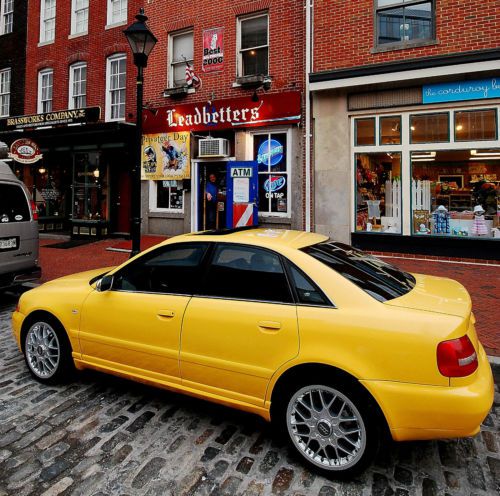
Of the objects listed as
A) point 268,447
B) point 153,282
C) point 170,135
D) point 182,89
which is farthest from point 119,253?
point 268,447

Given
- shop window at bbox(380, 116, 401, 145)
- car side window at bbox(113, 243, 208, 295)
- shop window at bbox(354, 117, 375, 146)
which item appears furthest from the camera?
shop window at bbox(354, 117, 375, 146)

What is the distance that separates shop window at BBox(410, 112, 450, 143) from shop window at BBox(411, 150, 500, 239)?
34 cm

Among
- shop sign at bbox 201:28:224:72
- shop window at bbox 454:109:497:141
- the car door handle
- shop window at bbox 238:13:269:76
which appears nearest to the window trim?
shop window at bbox 454:109:497:141

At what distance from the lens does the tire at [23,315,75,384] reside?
397 cm

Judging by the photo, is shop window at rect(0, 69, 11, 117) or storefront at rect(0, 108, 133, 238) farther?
shop window at rect(0, 69, 11, 117)

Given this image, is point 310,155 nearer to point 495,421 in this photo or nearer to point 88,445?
point 495,421

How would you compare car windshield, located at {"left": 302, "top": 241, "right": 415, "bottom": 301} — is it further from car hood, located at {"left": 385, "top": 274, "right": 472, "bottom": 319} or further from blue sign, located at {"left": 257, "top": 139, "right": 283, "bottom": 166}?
blue sign, located at {"left": 257, "top": 139, "right": 283, "bottom": 166}

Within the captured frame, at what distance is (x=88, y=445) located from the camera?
307 cm

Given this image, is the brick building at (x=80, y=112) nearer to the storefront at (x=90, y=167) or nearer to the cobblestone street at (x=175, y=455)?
the storefront at (x=90, y=167)

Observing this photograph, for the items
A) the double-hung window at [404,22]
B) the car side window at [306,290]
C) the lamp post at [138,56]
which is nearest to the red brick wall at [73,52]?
the lamp post at [138,56]

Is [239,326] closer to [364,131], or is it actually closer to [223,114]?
[364,131]

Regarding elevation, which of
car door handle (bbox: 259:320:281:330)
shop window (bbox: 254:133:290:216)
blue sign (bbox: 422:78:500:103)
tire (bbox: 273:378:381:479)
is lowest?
tire (bbox: 273:378:381:479)

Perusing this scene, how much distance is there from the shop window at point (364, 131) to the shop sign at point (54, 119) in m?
9.01

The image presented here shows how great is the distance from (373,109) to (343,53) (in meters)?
1.68
